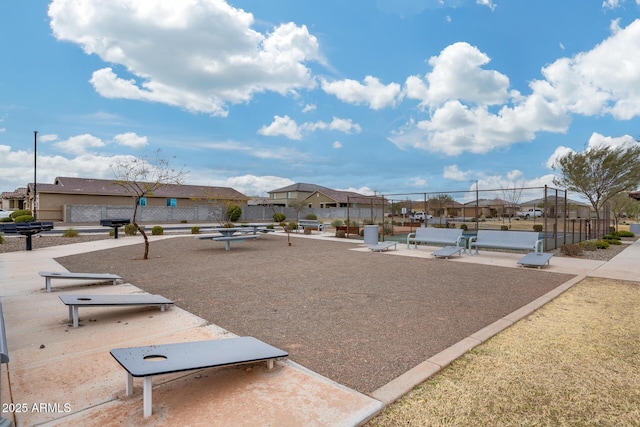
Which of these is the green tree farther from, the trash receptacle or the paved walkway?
the paved walkway

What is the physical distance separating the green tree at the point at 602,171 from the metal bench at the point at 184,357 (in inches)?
907

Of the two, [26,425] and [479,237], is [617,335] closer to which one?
[26,425]

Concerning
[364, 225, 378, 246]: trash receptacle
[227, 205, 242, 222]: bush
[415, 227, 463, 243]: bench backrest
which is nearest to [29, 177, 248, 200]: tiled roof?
[227, 205, 242, 222]: bush

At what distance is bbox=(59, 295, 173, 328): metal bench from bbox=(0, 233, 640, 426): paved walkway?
0.66 feet

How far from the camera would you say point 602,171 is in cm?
2042

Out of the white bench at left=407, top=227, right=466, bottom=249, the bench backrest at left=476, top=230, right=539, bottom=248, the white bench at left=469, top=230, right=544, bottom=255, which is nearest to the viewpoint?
the white bench at left=469, top=230, right=544, bottom=255

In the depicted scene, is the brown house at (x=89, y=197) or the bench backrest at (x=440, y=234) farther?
the brown house at (x=89, y=197)

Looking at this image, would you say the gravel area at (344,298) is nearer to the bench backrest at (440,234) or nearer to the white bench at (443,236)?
the white bench at (443,236)

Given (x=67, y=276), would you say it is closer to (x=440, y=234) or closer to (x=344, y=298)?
(x=344, y=298)

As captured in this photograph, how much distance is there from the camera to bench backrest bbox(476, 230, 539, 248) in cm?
1084

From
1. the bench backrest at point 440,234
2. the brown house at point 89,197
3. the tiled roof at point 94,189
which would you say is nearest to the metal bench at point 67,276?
the bench backrest at point 440,234

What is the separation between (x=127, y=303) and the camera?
4.61 meters

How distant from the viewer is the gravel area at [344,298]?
12.2 ft

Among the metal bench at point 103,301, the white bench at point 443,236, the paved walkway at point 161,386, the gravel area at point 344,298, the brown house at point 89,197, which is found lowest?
the gravel area at point 344,298
